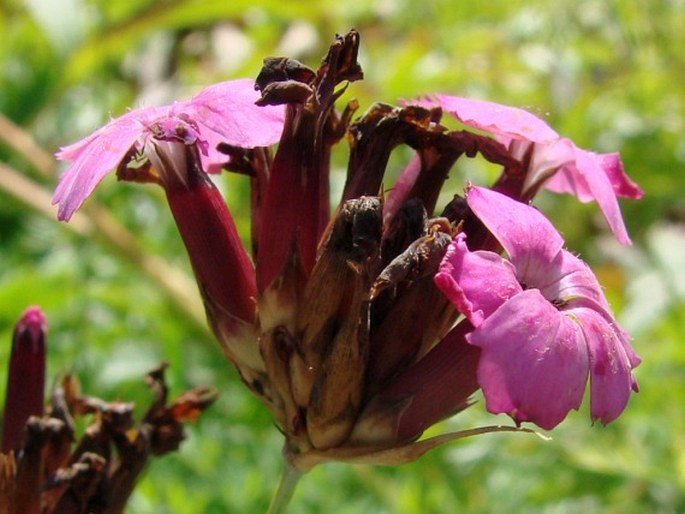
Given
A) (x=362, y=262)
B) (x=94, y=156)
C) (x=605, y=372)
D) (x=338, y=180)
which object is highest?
(x=94, y=156)

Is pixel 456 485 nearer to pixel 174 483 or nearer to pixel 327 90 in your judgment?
pixel 174 483

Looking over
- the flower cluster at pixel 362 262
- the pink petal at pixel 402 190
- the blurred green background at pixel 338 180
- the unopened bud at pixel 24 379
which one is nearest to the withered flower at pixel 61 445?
the unopened bud at pixel 24 379

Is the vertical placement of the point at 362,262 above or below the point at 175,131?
below

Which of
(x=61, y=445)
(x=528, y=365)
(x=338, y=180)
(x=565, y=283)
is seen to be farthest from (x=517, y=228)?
(x=338, y=180)

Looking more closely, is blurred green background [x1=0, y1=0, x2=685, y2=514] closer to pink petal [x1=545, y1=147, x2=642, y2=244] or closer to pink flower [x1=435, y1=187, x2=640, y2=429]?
pink petal [x1=545, y1=147, x2=642, y2=244]

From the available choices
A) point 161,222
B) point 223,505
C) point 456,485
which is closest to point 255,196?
point 223,505

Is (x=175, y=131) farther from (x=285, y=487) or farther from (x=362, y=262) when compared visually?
(x=285, y=487)

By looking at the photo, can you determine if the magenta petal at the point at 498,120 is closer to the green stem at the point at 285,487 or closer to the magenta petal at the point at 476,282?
the magenta petal at the point at 476,282
